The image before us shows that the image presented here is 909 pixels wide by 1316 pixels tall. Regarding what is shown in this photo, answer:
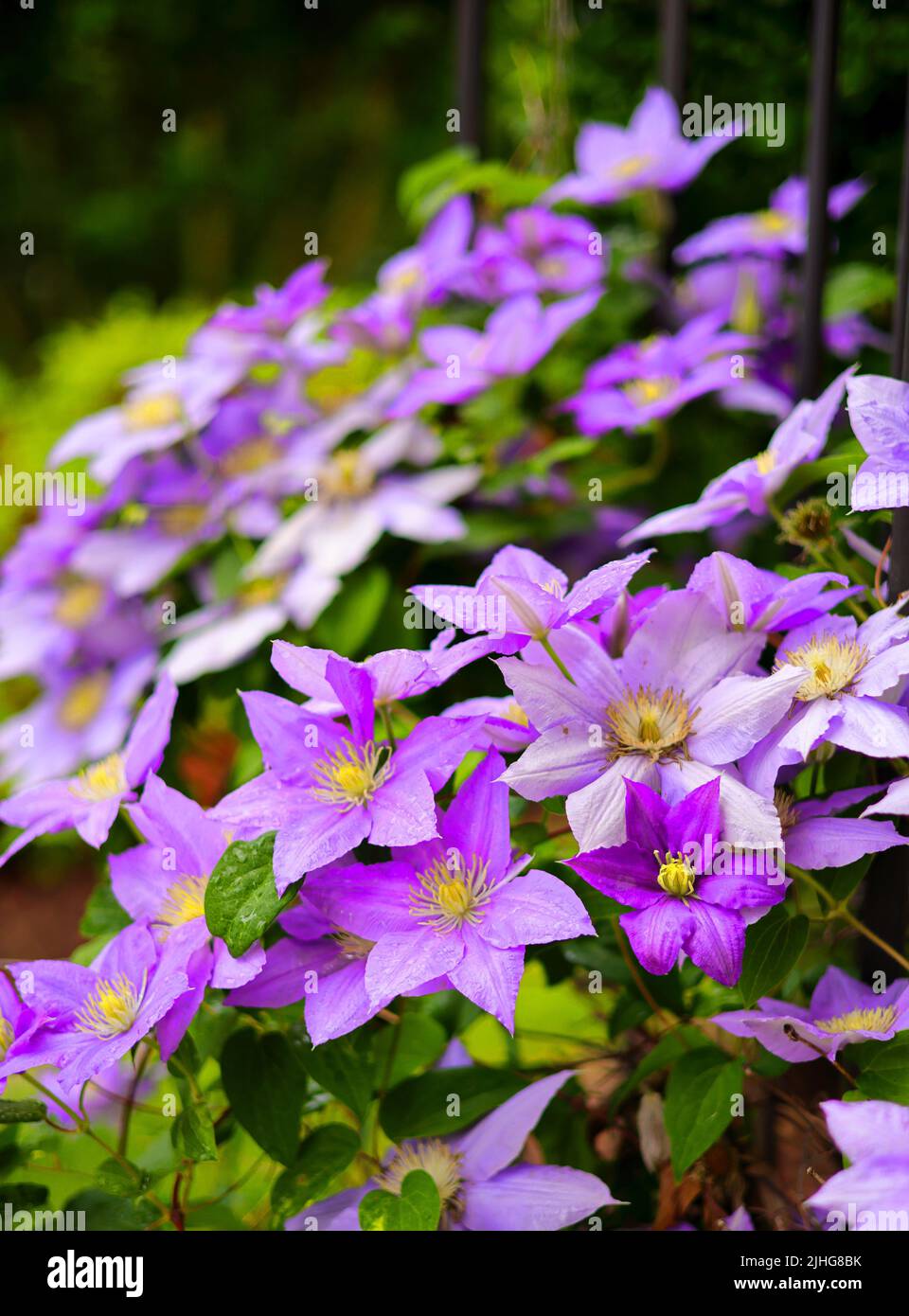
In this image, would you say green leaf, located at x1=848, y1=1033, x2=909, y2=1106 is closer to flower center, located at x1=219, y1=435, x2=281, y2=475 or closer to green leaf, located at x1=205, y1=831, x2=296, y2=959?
green leaf, located at x1=205, y1=831, x2=296, y2=959

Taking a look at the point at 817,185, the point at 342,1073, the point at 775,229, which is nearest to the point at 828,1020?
the point at 342,1073

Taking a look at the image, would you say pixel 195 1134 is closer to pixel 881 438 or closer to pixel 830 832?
pixel 830 832

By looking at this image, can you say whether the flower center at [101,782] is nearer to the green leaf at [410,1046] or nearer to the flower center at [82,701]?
the green leaf at [410,1046]

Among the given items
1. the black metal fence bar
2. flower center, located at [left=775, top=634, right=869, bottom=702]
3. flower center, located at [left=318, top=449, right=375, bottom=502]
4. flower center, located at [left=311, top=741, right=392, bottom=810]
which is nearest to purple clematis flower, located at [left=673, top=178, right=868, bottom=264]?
the black metal fence bar

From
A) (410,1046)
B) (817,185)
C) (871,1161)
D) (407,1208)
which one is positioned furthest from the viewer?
(817,185)

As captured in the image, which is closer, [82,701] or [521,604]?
[521,604]
